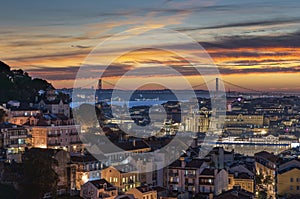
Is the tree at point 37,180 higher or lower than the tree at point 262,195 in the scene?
higher

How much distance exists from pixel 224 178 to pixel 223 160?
265cm

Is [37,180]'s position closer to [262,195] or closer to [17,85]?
[262,195]

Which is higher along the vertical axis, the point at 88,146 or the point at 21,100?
the point at 21,100

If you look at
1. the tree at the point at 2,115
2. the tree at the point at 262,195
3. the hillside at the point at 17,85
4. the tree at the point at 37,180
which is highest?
the hillside at the point at 17,85


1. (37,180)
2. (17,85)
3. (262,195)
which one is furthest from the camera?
(17,85)

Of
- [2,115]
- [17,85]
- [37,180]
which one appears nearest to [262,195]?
[37,180]

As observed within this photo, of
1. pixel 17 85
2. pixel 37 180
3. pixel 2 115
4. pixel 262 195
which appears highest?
pixel 17 85

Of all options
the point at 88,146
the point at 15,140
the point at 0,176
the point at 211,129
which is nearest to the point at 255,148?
the point at 211,129

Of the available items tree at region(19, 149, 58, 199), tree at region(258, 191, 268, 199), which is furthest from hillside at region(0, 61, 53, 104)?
tree at region(258, 191, 268, 199)

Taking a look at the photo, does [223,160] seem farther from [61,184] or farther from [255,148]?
[255,148]

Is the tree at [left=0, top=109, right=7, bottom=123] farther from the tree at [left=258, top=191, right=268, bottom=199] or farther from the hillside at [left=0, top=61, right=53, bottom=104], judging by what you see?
the tree at [left=258, top=191, right=268, bottom=199]

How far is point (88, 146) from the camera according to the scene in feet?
49.1

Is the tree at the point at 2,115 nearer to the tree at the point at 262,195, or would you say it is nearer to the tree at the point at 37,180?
the tree at the point at 37,180

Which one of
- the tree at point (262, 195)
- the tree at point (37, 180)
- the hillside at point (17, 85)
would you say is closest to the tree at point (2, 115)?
the hillside at point (17, 85)
